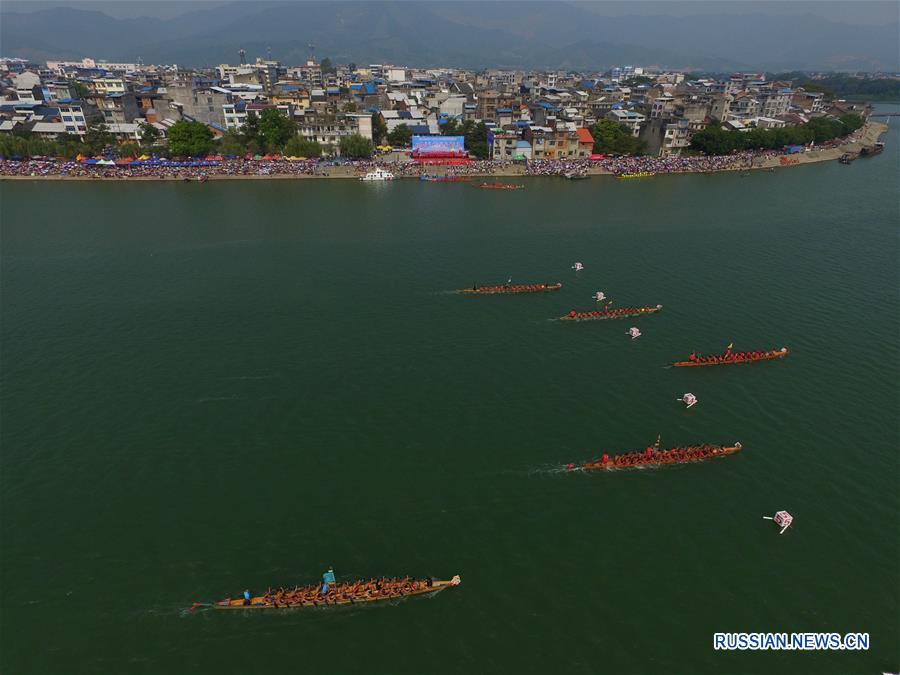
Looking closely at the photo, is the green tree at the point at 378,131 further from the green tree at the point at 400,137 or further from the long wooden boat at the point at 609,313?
the long wooden boat at the point at 609,313

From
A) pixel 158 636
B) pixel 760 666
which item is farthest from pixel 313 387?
pixel 760 666

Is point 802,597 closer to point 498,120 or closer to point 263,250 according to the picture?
point 263,250

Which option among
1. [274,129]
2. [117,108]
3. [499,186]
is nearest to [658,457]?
[499,186]

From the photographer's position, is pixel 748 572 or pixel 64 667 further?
pixel 748 572

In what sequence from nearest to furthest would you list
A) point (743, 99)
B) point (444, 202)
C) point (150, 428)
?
point (150, 428) < point (444, 202) < point (743, 99)

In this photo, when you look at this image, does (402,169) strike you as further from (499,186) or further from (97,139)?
(97,139)

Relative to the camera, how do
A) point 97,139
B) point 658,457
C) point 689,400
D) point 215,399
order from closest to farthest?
1. point 658,457
2. point 215,399
3. point 689,400
4. point 97,139
